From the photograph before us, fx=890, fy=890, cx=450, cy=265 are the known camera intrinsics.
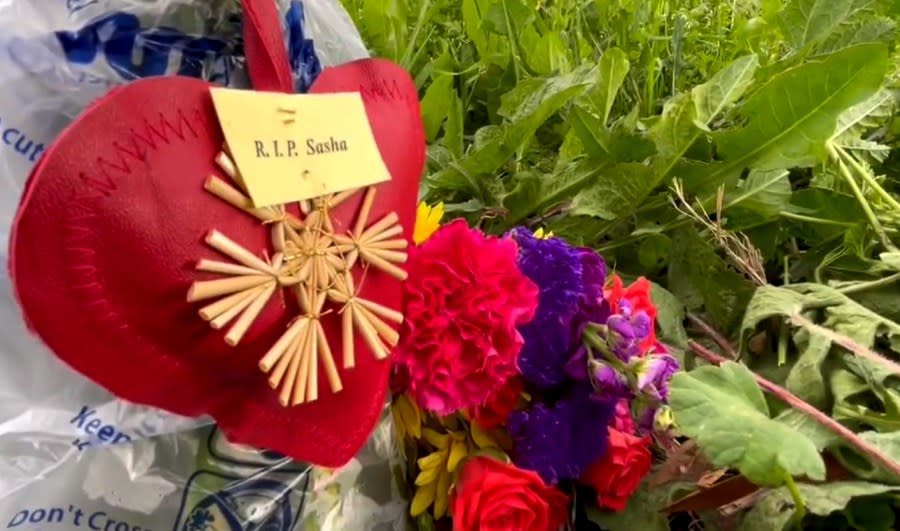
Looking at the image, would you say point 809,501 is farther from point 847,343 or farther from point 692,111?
point 692,111

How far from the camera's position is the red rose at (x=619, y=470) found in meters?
0.45

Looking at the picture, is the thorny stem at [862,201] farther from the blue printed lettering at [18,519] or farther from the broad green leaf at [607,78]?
the blue printed lettering at [18,519]

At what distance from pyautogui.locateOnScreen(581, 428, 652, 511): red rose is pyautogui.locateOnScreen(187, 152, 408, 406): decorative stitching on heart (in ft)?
0.46

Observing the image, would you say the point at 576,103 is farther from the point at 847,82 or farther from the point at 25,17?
the point at 25,17

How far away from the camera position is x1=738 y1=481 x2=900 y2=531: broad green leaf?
40 cm

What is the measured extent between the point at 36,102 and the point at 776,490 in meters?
0.37

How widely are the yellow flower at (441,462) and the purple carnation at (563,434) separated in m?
0.02

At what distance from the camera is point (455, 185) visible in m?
0.60

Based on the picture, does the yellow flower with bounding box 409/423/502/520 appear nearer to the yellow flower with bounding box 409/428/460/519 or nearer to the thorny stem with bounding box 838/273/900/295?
the yellow flower with bounding box 409/428/460/519

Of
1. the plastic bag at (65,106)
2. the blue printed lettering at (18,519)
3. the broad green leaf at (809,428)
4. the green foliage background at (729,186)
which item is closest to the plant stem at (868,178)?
the green foliage background at (729,186)

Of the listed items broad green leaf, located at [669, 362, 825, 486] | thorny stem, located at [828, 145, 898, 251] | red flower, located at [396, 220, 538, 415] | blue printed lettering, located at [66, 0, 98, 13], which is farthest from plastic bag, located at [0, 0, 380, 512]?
thorny stem, located at [828, 145, 898, 251]

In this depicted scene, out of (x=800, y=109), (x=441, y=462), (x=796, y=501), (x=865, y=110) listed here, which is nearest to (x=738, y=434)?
(x=796, y=501)

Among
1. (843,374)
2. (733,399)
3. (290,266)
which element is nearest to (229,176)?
(290,266)

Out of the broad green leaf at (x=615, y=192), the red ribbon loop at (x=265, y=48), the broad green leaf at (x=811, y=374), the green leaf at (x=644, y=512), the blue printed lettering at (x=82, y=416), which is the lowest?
the green leaf at (x=644, y=512)
